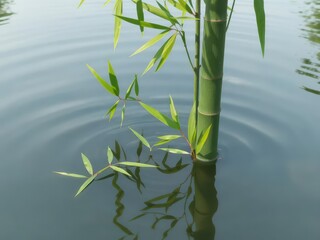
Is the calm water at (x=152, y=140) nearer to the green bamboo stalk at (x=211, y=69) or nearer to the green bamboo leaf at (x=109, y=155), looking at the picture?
the green bamboo leaf at (x=109, y=155)

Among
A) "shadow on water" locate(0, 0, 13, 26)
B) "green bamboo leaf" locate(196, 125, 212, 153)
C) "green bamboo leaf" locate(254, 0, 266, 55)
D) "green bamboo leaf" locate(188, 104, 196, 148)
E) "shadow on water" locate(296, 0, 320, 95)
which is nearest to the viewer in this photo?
"green bamboo leaf" locate(254, 0, 266, 55)

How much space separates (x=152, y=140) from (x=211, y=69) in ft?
2.22

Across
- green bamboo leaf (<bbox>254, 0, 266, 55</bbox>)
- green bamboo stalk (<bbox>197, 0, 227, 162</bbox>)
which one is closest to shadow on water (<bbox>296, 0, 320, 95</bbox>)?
green bamboo stalk (<bbox>197, 0, 227, 162</bbox>)

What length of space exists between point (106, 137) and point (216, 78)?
846 mm

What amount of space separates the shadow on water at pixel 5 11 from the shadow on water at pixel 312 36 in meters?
3.74

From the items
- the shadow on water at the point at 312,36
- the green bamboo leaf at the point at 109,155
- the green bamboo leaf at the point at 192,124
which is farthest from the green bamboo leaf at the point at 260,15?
the shadow on water at the point at 312,36

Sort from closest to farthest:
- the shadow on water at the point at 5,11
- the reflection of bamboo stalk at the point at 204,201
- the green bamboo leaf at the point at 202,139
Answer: the reflection of bamboo stalk at the point at 204,201
the green bamboo leaf at the point at 202,139
the shadow on water at the point at 5,11

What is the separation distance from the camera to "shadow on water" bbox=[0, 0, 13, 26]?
4.84 metres

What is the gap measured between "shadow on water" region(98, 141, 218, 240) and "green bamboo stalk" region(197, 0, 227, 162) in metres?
0.15

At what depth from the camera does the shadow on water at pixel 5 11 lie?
4.84 meters

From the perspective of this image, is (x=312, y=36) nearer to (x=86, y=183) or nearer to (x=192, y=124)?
(x=192, y=124)

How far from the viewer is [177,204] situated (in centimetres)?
171

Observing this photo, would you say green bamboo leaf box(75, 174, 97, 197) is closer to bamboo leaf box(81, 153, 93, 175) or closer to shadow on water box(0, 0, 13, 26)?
bamboo leaf box(81, 153, 93, 175)

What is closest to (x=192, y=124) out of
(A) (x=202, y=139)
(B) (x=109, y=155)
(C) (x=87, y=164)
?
(A) (x=202, y=139)
